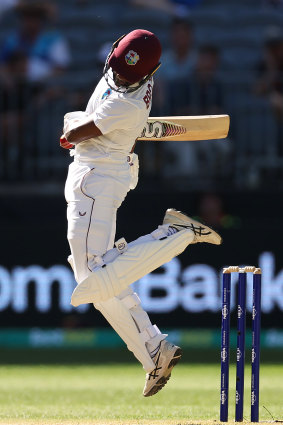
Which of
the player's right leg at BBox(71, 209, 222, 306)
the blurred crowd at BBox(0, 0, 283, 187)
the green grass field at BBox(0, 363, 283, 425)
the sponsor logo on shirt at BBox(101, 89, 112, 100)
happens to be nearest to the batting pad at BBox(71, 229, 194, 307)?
the player's right leg at BBox(71, 209, 222, 306)

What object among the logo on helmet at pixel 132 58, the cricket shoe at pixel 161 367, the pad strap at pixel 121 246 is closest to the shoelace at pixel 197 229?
the pad strap at pixel 121 246

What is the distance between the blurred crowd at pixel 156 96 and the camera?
9914 millimetres

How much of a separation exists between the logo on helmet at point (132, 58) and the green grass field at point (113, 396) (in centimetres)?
194

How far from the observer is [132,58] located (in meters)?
5.10

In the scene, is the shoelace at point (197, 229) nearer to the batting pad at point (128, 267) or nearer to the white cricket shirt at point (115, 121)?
the batting pad at point (128, 267)

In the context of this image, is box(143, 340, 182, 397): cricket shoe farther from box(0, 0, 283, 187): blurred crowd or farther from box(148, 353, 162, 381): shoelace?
box(0, 0, 283, 187): blurred crowd

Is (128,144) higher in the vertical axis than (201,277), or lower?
higher

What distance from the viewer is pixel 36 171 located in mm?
10031

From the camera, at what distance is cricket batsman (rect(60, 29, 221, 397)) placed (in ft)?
16.8

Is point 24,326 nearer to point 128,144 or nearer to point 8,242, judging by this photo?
point 8,242

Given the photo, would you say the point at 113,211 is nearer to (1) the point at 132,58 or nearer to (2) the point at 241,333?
(1) the point at 132,58

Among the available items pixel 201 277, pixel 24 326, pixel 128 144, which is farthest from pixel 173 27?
pixel 128 144

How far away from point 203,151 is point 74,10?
314 cm

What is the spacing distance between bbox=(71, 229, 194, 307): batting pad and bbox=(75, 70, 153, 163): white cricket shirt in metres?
0.51
